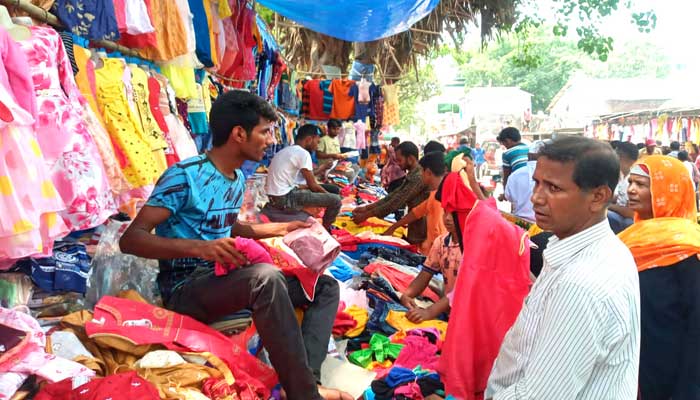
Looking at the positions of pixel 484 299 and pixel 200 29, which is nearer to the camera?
pixel 484 299

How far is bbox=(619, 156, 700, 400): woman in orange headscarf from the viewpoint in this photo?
2.65 m

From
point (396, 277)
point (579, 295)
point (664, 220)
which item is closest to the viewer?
point (579, 295)

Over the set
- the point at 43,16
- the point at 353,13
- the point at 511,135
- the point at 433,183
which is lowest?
A: the point at 433,183

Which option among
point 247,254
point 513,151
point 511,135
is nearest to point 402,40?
point 511,135

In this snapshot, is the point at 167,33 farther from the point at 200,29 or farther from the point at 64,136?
the point at 64,136

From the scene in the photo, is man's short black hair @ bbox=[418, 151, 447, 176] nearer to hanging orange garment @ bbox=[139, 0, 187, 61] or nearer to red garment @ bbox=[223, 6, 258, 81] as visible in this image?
red garment @ bbox=[223, 6, 258, 81]

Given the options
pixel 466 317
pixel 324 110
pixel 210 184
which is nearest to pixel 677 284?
pixel 466 317

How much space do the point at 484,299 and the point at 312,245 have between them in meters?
0.90

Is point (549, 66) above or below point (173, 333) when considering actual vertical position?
above

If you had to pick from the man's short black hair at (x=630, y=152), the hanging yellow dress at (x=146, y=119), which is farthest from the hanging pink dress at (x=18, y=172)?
the man's short black hair at (x=630, y=152)

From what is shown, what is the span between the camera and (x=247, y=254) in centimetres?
257

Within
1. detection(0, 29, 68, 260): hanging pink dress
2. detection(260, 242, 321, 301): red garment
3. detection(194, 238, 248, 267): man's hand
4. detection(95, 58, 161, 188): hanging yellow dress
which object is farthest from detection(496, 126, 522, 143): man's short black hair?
detection(0, 29, 68, 260): hanging pink dress

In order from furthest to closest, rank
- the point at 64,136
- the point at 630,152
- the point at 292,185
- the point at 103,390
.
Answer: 1. the point at 292,185
2. the point at 630,152
3. the point at 64,136
4. the point at 103,390

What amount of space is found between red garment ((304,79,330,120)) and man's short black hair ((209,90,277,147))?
8266mm
